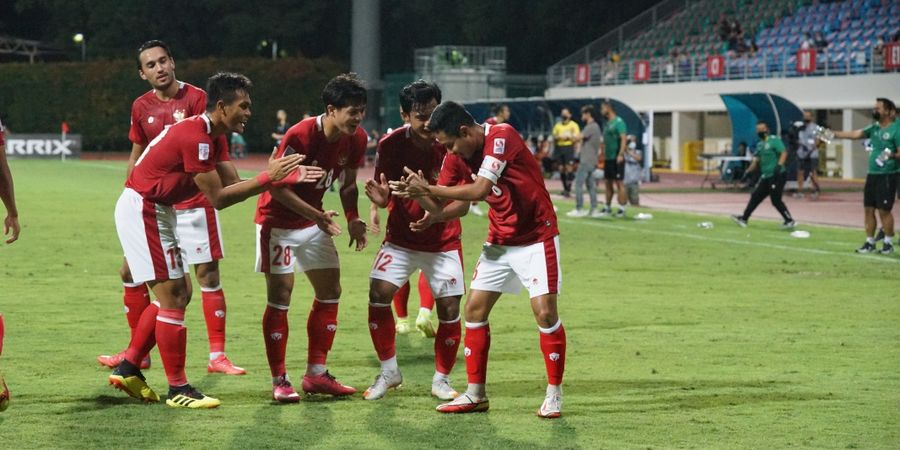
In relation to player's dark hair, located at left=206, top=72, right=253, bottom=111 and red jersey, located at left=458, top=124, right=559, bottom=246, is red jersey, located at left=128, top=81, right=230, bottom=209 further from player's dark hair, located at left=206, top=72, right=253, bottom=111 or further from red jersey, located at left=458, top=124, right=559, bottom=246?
red jersey, located at left=458, top=124, right=559, bottom=246

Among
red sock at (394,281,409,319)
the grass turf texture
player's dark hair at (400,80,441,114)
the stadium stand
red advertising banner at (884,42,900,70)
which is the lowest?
the grass turf texture

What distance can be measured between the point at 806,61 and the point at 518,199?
34376mm

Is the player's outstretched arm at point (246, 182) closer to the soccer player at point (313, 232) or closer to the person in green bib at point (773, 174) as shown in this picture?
the soccer player at point (313, 232)

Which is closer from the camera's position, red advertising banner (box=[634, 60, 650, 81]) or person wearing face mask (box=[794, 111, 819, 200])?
person wearing face mask (box=[794, 111, 819, 200])

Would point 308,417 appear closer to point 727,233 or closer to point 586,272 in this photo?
point 586,272

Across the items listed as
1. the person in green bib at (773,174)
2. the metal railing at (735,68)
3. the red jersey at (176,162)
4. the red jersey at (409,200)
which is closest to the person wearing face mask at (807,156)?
the metal railing at (735,68)

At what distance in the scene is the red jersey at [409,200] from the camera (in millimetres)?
8289

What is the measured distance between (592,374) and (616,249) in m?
9.34

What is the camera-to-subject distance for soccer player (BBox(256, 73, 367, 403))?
777 centimetres

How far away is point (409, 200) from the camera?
838cm

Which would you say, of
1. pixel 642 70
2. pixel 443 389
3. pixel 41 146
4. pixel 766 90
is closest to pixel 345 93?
pixel 443 389

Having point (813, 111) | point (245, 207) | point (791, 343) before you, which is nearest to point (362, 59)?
point (813, 111)

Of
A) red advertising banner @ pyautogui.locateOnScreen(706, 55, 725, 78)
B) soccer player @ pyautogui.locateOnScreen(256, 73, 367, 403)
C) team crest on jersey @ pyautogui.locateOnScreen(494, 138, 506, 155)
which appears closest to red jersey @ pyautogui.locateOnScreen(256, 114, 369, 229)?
soccer player @ pyautogui.locateOnScreen(256, 73, 367, 403)

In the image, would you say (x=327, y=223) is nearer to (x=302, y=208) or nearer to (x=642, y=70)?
(x=302, y=208)
